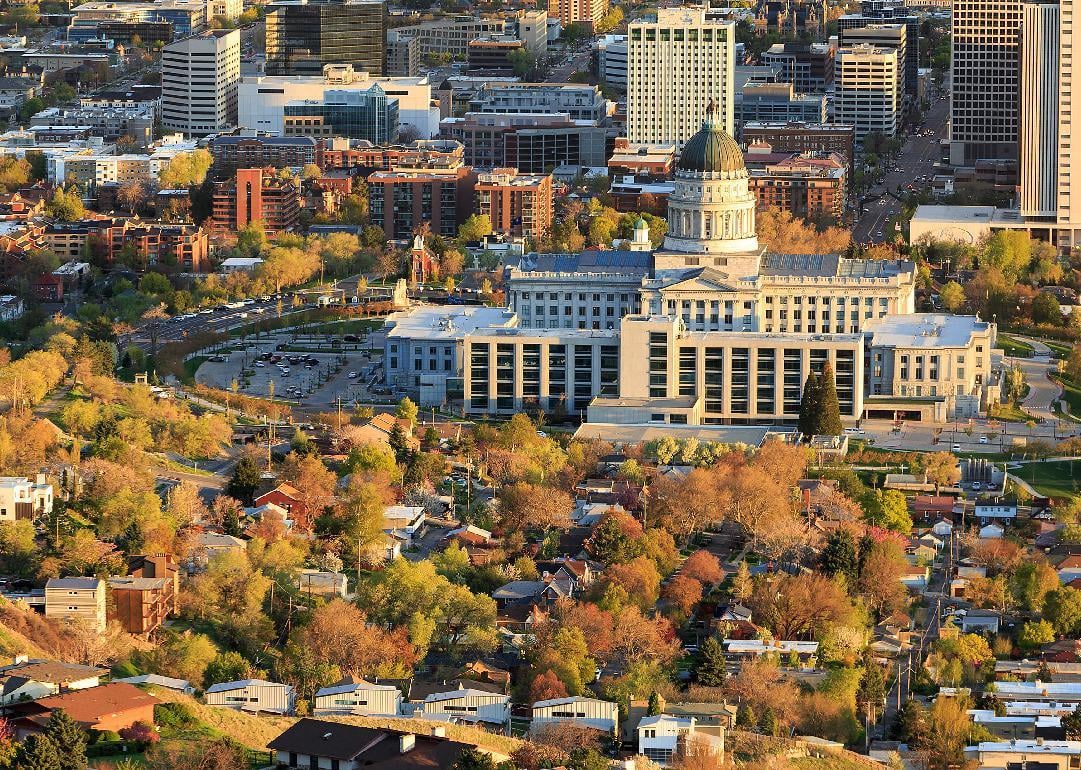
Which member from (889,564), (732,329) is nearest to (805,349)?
(732,329)

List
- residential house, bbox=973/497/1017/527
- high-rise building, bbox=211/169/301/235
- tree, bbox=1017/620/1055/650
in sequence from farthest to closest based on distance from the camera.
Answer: high-rise building, bbox=211/169/301/235 → residential house, bbox=973/497/1017/527 → tree, bbox=1017/620/1055/650

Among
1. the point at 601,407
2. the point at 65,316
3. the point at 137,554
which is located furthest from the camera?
the point at 65,316

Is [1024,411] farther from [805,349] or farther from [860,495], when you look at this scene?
[860,495]

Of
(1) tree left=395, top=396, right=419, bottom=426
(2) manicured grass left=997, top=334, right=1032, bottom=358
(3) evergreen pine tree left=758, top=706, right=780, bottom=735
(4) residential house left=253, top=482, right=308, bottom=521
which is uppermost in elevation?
(2) manicured grass left=997, top=334, right=1032, bottom=358

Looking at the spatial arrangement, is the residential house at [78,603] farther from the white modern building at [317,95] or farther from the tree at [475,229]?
the white modern building at [317,95]

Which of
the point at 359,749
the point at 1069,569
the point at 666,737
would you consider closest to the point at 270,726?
the point at 359,749

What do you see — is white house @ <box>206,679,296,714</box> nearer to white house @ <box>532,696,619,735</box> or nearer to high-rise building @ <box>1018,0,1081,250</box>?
white house @ <box>532,696,619,735</box>

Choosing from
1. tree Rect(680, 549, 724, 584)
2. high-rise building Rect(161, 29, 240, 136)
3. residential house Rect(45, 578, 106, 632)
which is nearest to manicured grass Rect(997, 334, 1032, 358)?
tree Rect(680, 549, 724, 584)
